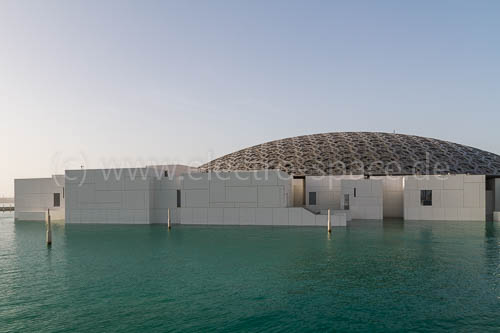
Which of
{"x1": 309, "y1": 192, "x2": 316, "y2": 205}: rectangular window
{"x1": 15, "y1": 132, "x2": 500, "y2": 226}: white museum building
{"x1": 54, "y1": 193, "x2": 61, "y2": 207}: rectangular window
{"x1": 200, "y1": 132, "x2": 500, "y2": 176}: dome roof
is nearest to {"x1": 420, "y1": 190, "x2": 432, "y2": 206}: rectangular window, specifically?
{"x1": 15, "y1": 132, "x2": 500, "y2": 226}: white museum building

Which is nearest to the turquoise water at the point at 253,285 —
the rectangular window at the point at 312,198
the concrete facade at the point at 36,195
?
the rectangular window at the point at 312,198

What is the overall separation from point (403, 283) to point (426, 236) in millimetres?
16245

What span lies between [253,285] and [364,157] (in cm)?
5007

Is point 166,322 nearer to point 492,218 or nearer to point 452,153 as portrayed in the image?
point 492,218

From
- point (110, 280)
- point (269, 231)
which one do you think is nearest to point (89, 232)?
point (269, 231)

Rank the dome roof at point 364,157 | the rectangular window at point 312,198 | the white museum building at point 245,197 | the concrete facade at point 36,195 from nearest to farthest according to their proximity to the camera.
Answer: the white museum building at point 245,197
the rectangular window at point 312,198
the concrete facade at point 36,195
the dome roof at point 364,157

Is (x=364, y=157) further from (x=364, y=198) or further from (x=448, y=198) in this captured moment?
(x=448, y=198)

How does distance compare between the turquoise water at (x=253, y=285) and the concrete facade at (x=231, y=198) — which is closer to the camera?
the turquoise water at (x=253, y=285)

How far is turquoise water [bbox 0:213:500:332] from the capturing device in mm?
11195

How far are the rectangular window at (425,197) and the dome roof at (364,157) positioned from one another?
12934 millimetres

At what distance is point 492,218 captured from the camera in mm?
44094

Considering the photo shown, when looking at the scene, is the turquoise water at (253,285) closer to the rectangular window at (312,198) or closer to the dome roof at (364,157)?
the rectangular window at (312,198)

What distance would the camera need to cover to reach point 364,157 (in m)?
61.2

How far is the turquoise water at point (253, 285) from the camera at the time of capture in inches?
441
